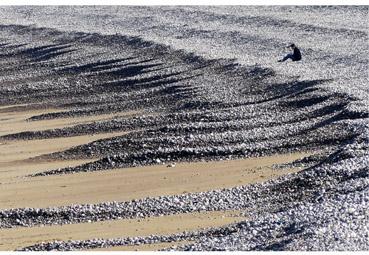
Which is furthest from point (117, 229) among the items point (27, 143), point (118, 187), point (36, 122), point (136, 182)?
point (36, 122)

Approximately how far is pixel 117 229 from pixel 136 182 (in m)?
5.63

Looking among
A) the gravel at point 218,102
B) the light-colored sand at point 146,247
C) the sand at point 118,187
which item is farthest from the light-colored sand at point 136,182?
the light-colored sand at point 146,247

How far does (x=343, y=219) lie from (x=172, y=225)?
5.14 meters

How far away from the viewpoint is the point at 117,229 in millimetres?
24172

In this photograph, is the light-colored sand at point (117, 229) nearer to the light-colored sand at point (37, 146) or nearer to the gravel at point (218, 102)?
the gravel at point (218, 102)

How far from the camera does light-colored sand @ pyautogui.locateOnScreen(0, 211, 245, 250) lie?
2362cm

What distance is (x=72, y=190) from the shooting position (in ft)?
95.6

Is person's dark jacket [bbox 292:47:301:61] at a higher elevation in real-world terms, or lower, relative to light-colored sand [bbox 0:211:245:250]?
lower

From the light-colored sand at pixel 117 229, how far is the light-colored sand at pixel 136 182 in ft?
8.59

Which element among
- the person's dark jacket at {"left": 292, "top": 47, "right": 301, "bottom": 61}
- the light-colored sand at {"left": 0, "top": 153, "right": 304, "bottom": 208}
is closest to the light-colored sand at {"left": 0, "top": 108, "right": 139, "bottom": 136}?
the person's dark jacket at {"left": 292, "top": 47, "right": 301, "bottom": 61}

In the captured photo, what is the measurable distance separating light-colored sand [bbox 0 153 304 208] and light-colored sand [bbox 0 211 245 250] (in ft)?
8.59

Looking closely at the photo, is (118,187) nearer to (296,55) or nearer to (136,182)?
(136,182)

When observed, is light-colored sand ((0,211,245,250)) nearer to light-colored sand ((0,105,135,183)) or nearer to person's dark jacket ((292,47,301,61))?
light-colored sand ((0,105,135,183))

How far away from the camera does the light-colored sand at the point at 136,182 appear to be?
2811cm
